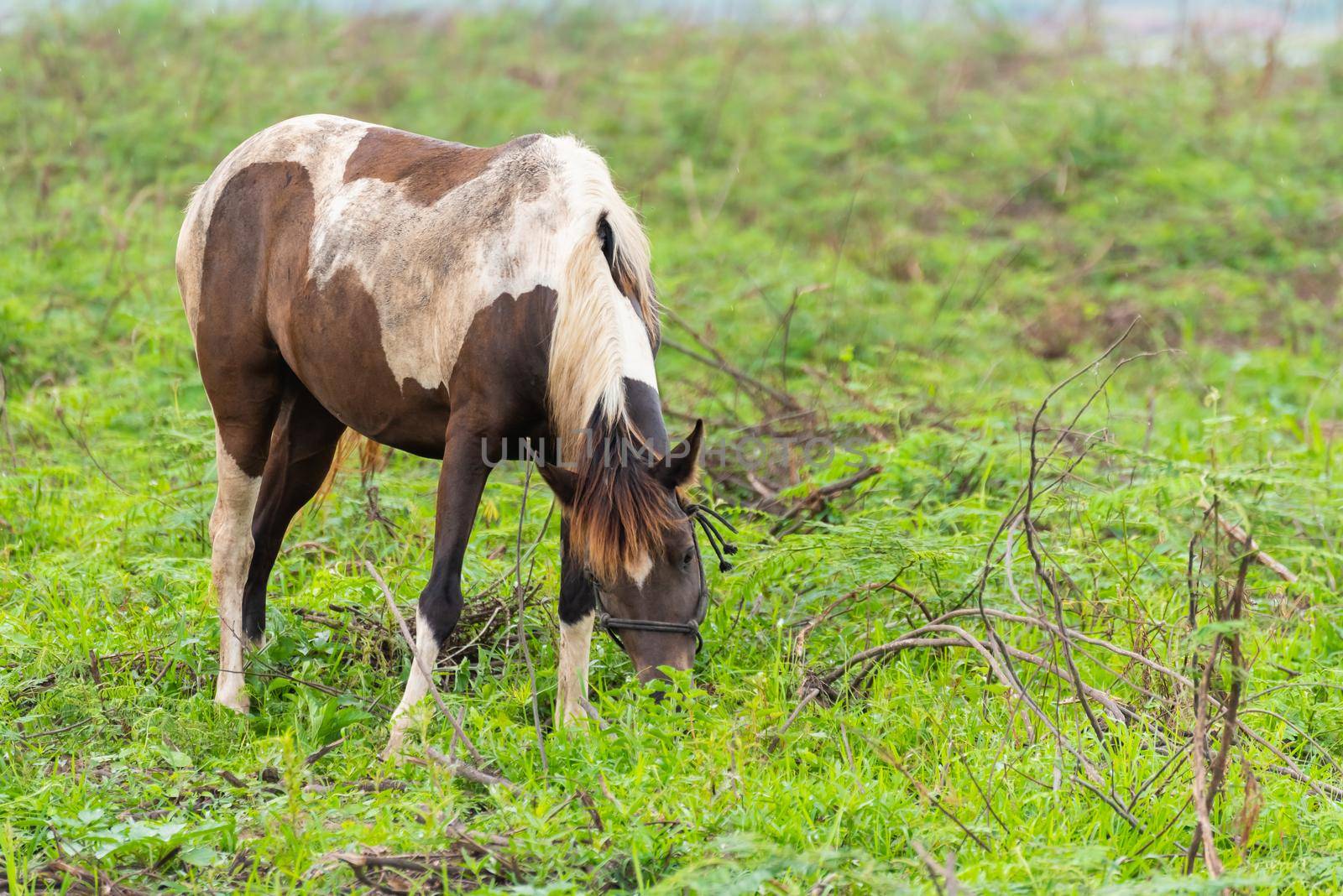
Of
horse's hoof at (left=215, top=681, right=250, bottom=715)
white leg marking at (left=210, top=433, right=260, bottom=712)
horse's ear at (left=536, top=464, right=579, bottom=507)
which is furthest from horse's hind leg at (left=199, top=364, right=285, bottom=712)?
horse's ear at (left=536, top=464, right=579, bottom=507)

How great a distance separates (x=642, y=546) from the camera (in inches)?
155

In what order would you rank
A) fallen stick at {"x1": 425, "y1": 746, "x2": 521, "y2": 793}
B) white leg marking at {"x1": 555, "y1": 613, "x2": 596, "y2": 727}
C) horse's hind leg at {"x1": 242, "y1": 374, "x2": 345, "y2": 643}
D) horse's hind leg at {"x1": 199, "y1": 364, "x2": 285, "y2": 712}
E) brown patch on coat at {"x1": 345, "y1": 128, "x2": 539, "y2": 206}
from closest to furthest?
fallen stick at {"x1": 425, "y1": 746, "x2": 521, "y2": 793} < white leg marking at {"x1": 555, "y1": 613, "x2": 596, "y2": 727} < brown patch on coat at {"x1": 345, "y1": 128, "x2": 539, "y2": 206} < horse's hind leg at {"x1": 199, "y1": 364, "x2": 285, "y2": 712} < horse's hind leg at {"x1": 242, "y1": 374, "x2": 345, "y2": 643}

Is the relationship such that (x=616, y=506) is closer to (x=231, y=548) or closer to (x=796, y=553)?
(x=796, y=553)

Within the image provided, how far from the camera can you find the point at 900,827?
11.7 feet

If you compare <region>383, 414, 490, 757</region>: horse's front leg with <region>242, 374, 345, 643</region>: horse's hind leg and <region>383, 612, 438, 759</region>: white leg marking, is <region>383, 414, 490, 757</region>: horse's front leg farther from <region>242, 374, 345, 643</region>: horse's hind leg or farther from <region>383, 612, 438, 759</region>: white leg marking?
<region>242, 374, 345, 643</region>: horse's hind leg

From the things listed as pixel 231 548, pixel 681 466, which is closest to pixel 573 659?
pixel 681 466

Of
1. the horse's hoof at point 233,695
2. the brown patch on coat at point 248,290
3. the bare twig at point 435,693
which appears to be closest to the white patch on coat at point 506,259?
the brown patch on coat at point 248,290

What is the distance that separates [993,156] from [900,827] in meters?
10.3

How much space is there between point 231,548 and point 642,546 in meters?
1.86

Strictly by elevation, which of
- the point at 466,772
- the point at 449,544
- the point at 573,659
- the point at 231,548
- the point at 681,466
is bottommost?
the point at 466,772

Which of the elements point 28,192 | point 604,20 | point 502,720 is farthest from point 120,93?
point 502,720

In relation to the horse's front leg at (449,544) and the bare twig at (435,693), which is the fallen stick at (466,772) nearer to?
the bare twig at (435,693)

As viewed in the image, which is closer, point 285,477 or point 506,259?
point 506,259

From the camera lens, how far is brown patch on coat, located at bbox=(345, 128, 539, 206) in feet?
14.9
